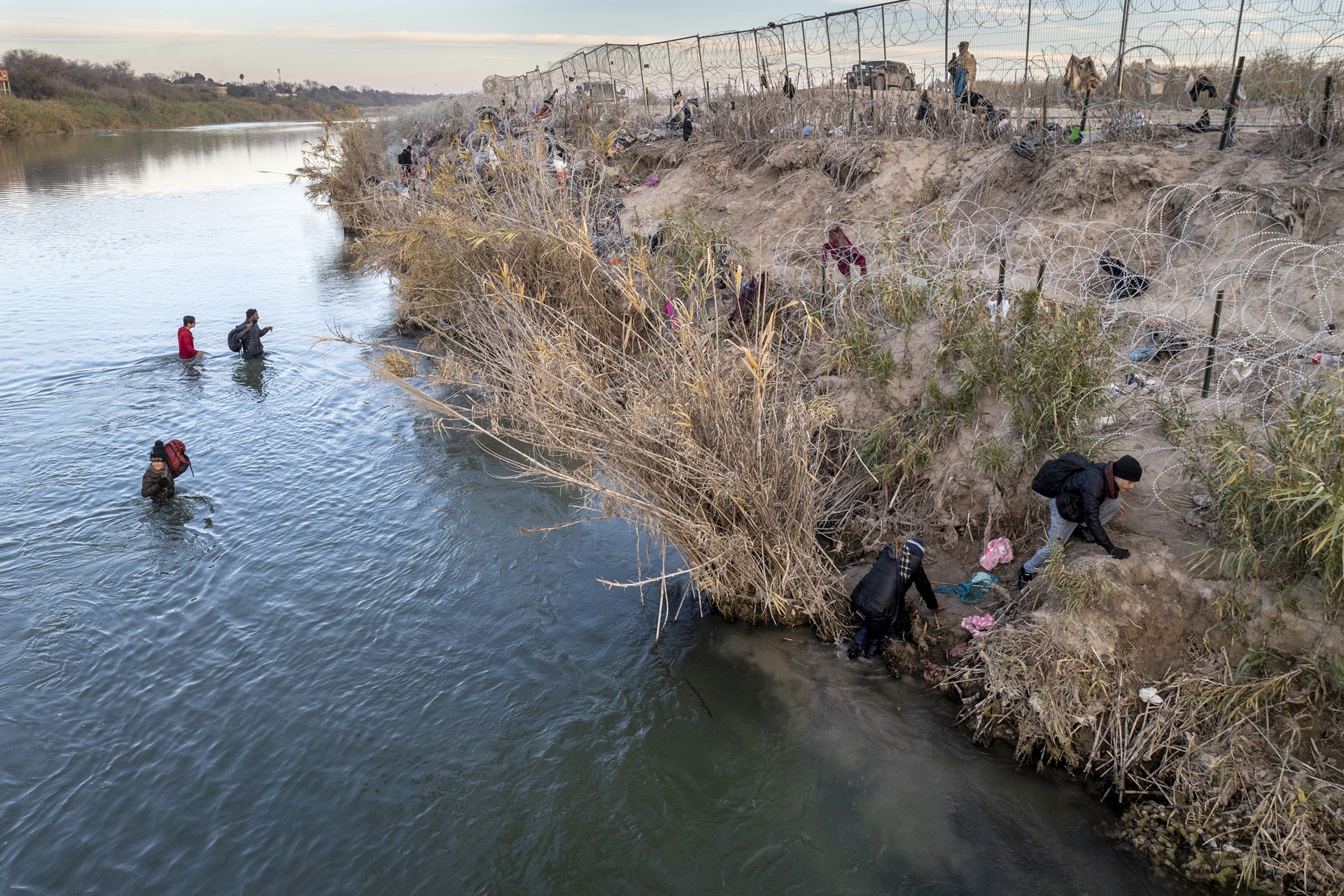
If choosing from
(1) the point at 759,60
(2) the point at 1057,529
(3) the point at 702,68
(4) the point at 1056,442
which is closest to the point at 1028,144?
(4) the point at 1056,442

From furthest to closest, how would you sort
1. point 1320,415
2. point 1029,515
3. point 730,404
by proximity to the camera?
point 1029,515, point 730,404, point 1320,415

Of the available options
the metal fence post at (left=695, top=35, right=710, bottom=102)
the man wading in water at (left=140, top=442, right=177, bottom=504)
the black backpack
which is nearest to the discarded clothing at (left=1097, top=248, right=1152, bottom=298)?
the man wading in water at (left=140, top=442, right=177, bottom=504)

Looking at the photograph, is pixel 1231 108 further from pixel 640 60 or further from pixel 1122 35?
pixel 640 60

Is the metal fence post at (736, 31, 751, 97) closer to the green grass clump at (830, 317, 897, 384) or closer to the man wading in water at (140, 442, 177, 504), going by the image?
the green grass clump at (830, 317, 897, 384)

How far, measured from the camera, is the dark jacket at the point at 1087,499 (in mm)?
5887

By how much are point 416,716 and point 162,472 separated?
5182mm

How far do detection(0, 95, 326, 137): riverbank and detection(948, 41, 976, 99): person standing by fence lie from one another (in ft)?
133

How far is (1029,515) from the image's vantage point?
706 cm

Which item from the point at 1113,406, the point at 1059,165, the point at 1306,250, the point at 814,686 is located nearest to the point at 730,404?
the point at 814,686

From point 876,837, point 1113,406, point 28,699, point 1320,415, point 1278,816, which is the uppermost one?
point 1320,415

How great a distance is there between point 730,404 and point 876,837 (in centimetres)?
302

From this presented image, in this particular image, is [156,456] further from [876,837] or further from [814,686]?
[876,837]

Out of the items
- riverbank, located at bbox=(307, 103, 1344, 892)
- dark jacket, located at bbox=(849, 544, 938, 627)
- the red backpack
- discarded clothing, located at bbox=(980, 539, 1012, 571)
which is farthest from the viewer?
the red backpack

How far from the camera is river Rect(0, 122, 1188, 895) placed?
527cm
